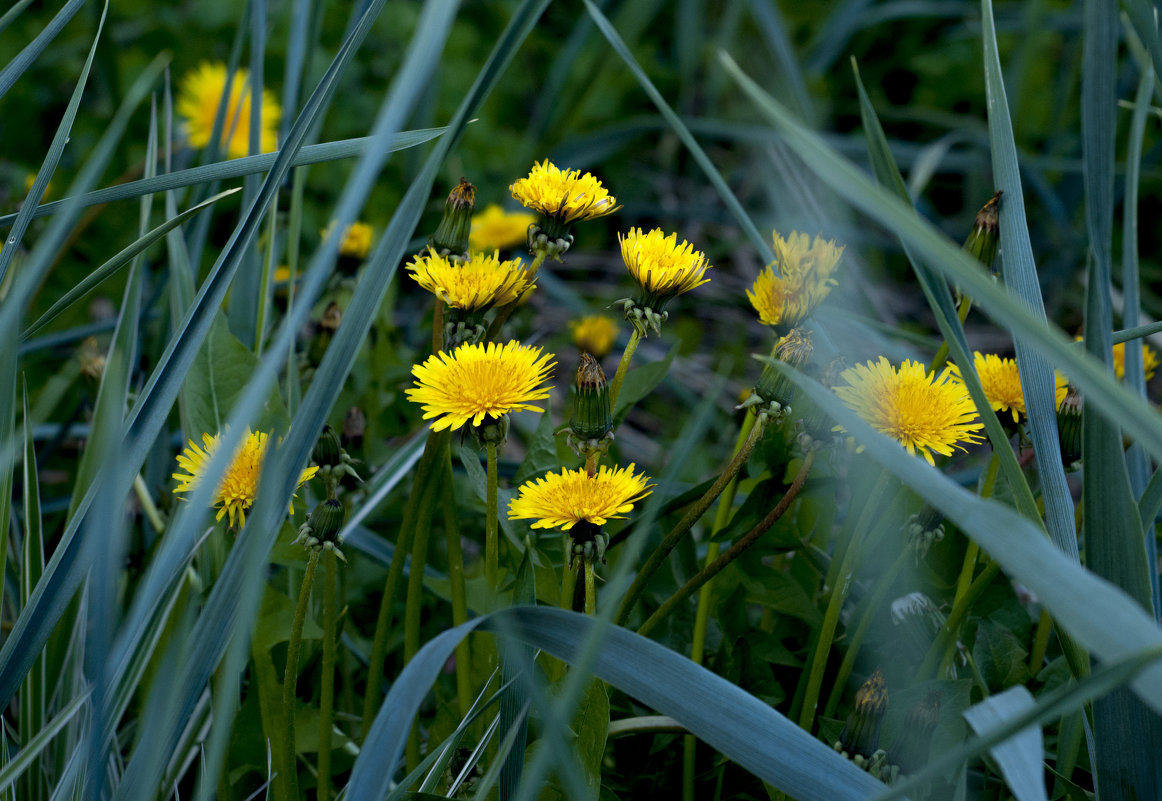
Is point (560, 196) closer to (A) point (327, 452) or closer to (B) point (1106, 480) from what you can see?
(A) point (327, 452)

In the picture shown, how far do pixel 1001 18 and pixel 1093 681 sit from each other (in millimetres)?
1832

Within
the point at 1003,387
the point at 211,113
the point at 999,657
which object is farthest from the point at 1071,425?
the point at 211,113

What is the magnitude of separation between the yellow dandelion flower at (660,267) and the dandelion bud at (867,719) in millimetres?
233

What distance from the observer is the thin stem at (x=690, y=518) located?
478 millimetres

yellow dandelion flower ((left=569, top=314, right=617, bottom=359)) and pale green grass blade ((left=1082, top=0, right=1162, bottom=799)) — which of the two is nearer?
pale green grass blade ((left=1082, top=0, right=1162, bottom=799))

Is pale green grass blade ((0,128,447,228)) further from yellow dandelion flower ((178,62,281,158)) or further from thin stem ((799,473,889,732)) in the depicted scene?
yellow dandelion flower ((178,62,281,158))

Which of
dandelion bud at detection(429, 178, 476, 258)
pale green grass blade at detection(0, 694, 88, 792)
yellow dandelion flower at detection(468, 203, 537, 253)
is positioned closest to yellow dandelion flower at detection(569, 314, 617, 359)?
yellow dandelion flower at detection(468, 203, 537, 253)

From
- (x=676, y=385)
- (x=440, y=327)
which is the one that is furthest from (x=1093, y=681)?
(x=676, y=385)

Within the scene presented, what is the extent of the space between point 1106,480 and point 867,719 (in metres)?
0.17

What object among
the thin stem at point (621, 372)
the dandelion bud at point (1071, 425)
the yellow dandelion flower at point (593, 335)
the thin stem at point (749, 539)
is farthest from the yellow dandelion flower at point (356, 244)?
the dandelion bud at point (1071, 425)

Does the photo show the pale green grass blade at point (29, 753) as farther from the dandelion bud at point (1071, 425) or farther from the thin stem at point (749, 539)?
the dandelion bud at point (1071, 425)

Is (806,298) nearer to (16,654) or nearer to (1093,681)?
(1093,681)

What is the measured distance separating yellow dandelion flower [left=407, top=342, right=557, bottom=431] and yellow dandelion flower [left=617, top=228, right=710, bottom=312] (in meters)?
0.08

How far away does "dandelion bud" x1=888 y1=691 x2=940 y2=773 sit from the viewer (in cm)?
46
